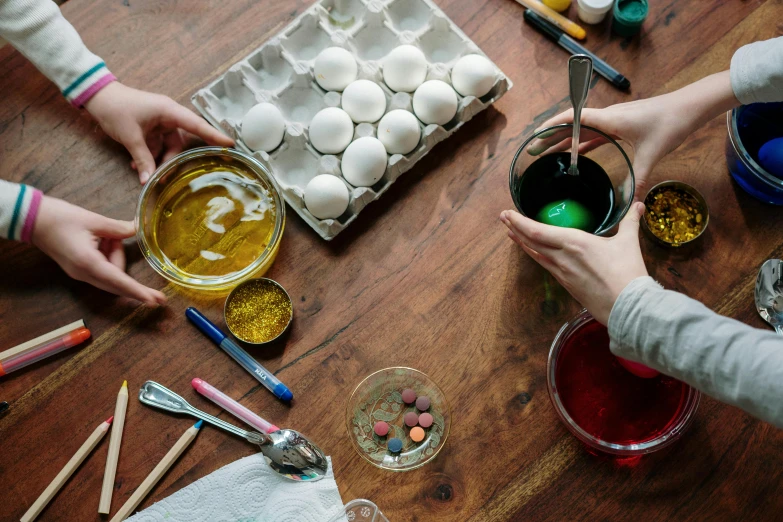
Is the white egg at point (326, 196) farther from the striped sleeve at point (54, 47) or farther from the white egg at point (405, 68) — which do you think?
the striped sleeve at point (54, 47)

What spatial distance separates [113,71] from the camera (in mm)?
1047

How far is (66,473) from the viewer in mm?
928

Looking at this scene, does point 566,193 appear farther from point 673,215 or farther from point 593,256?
point 673,215

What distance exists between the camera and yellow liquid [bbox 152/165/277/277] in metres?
0.99

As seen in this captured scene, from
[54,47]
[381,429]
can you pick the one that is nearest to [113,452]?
[381,429]

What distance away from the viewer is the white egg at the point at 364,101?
0.98m

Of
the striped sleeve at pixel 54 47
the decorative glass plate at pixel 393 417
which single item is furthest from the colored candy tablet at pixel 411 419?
the striped sleeve at pixel 54 47

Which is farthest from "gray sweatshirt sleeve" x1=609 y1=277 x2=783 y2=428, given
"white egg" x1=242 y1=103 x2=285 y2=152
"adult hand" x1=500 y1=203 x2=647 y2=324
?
"white egg" x1=242 y1=103 x2=285 y2=152

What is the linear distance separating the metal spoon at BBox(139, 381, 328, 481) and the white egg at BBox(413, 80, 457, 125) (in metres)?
0.53

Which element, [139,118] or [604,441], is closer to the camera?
[604,441]

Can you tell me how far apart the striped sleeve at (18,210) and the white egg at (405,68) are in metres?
0.58

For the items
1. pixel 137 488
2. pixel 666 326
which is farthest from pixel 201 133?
pixel 666 326

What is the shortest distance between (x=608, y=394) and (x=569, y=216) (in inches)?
11.0

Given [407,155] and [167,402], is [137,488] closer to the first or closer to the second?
[167,402]
